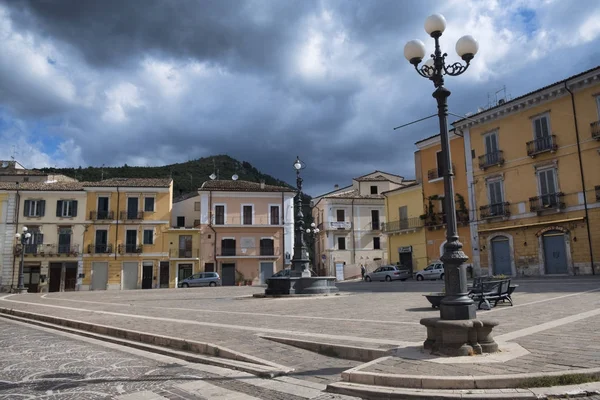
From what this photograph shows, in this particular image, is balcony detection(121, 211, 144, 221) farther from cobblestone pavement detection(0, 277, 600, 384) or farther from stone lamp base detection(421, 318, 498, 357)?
stone lamp base detection(421, 318, 498, 357)

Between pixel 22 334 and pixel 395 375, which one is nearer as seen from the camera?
pixel 395 375

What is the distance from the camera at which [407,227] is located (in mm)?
38344

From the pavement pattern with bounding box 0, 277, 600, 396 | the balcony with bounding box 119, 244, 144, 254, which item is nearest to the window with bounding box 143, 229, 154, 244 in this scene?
the balcony with bounding box 119, 244, 144, 254

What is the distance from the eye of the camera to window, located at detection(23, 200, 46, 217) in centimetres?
4278

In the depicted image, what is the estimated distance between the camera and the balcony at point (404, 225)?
37428 millimetres

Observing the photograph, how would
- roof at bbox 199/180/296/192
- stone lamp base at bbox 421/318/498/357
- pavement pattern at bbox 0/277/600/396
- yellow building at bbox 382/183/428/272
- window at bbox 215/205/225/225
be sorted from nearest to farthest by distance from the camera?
pavement pattern at bbox 0/277/600/396 → stone lamp base at bbox 421/318/498/357 → yellow building at bbox 382/183/428/272 → window at bbox 215/205/225/225 → roof at bbox 199/180/296/192

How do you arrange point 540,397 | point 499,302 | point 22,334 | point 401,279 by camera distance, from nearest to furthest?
1. point 540,397
2. point 22,334
3. point 499,302
4. point 401,279

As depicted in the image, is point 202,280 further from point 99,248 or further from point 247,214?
point 99,248

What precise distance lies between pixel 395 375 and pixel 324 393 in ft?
2.59

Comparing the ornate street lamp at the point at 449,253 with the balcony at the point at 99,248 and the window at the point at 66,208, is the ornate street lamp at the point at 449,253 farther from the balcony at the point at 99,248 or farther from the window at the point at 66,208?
the window at the point at 66,208

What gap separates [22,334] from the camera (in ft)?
35.6

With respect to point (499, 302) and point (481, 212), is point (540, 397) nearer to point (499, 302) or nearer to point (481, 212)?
point (499, 302)

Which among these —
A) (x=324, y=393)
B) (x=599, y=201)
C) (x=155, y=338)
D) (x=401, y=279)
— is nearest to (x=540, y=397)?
(x=324, y=393)

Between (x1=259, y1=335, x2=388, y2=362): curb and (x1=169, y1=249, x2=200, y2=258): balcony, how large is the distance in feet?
122
